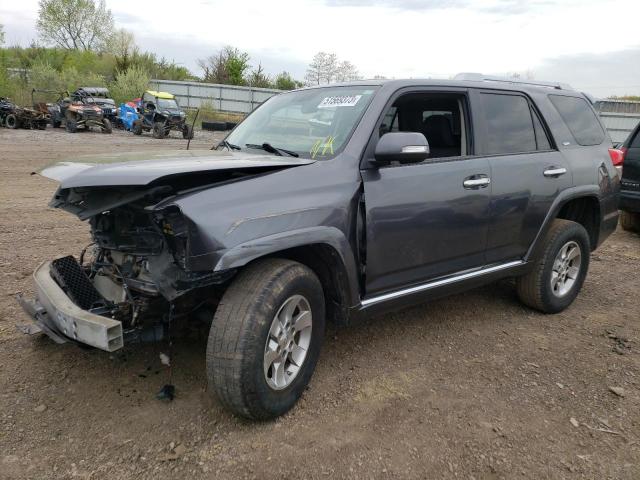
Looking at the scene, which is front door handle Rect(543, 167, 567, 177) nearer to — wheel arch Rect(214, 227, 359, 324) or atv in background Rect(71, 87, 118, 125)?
wheel arch Rect(214, 227, 359, 324)

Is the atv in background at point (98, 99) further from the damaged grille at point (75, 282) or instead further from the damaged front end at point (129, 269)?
the damaged front end at point (129, 269)

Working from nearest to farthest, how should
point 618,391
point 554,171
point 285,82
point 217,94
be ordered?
point 618,391
point 554,171
point 217,94
point 285,82

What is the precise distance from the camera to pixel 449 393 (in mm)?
3252

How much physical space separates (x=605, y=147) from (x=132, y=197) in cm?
445

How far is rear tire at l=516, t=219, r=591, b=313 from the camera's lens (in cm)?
445

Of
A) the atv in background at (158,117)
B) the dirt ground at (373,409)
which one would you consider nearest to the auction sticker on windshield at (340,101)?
the dirt ground at (373,409)

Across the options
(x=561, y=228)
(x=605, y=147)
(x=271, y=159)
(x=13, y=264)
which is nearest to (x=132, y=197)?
(x=271, y=159)

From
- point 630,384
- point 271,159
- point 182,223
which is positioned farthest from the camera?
point 630,384

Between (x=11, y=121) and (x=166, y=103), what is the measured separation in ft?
21.2

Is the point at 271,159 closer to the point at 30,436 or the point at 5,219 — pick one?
the point at 30,436

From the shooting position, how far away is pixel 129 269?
9.80ft

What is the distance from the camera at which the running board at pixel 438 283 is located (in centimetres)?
330

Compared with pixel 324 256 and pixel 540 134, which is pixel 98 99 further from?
pixel 324 256

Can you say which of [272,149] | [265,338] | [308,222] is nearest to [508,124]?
[272,149]
